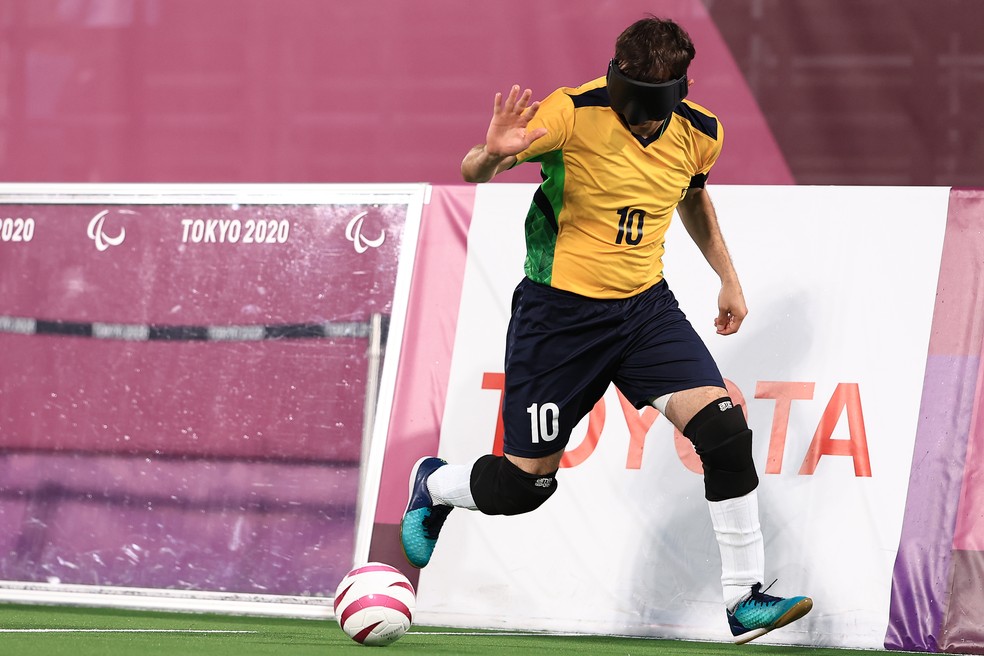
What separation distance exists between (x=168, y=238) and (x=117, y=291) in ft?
1.01

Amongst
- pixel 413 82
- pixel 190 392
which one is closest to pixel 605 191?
pixel 190 392

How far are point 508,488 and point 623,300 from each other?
2.25 feet

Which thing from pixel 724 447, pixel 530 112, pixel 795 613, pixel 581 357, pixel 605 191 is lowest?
pixel 795 613

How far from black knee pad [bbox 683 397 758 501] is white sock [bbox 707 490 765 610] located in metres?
0.03

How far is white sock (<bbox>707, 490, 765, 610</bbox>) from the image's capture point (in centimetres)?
366

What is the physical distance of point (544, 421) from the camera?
12.9 feet

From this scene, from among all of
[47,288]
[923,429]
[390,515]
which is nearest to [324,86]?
[47,288]

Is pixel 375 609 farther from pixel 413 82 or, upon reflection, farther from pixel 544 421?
pixel 413 82

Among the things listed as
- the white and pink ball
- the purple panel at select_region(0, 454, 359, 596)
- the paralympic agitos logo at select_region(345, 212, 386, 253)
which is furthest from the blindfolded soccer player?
the paralympic agitos logo at select_region(345, 212, 386, 253)

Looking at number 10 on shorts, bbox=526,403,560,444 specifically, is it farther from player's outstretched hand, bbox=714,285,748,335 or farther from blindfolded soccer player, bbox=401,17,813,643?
player's outstretched hand, bbox=714,285,748,335

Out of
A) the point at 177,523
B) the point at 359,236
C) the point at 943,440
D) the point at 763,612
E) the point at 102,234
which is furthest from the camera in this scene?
the point at 102,234

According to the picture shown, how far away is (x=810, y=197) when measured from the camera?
4699 millimetres

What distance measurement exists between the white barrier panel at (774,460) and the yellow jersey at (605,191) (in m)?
0.87

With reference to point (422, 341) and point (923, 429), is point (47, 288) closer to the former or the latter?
point (422, 341)
